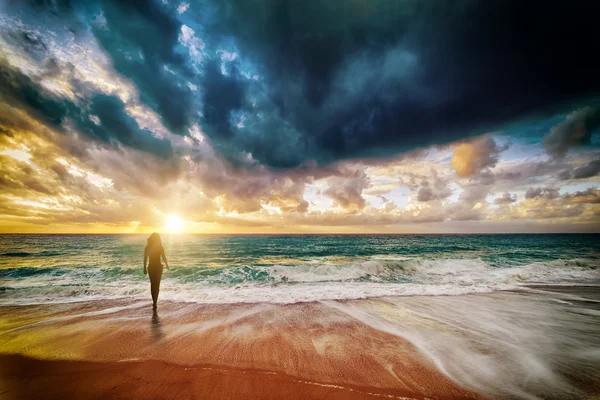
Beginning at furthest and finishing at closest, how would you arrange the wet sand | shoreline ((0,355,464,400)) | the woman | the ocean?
1. the woman
2. the ocean
3. the wet sand
4. shoreline ((0,355,464,400))

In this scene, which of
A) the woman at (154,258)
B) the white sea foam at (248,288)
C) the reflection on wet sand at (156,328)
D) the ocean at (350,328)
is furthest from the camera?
the white sea foam at (248,288)

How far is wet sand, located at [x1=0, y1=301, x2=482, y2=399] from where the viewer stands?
3574mm

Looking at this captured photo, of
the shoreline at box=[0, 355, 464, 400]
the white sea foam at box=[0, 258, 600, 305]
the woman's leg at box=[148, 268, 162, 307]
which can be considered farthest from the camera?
the white sea foam at box=[0, 258, 600, 305]

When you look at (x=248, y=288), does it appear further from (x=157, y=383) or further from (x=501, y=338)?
(x=501, y=338)

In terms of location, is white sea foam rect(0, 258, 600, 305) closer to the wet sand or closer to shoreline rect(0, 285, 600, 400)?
shoreline rect(0, 285, 600, 400)

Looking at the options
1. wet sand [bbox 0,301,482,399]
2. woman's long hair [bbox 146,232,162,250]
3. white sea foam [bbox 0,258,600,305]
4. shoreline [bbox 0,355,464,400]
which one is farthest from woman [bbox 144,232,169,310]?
shoreline [bbox 0,355,464,400]

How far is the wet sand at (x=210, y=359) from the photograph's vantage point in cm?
357

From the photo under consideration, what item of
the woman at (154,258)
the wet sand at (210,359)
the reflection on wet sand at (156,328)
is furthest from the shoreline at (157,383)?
the woman at (154,258)

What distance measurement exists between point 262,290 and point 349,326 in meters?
5.44

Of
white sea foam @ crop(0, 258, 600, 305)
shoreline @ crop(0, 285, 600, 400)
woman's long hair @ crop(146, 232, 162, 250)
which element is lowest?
white sea foam @ crop(0, 258, 600, 305)

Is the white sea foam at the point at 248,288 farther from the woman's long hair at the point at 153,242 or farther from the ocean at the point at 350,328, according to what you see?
the woman's long hair at the point at 153,242

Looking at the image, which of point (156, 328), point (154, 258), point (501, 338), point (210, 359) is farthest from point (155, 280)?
point (501, 338)

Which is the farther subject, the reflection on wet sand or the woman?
the woman

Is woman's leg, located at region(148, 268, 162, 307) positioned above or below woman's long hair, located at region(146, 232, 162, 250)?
below
